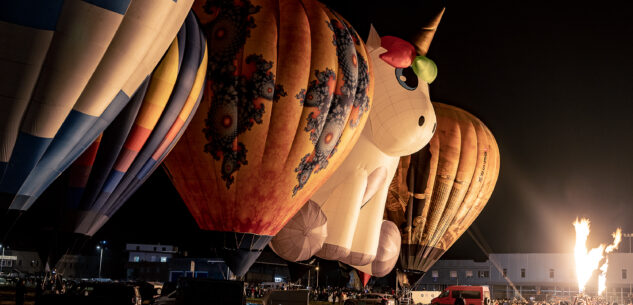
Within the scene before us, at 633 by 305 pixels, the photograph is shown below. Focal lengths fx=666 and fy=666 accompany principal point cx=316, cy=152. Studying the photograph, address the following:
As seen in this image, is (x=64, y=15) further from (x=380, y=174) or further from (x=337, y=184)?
(x=380, y=174)

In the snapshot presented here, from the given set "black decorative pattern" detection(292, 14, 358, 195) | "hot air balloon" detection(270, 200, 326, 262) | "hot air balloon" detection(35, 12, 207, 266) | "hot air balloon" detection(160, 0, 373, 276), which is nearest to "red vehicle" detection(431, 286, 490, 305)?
"hot air balloon" detection(270, 200, 326, 262)

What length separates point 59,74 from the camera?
392 inches

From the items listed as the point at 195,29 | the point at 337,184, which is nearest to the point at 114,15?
the point at 195,29

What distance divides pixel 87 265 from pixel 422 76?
46614mm

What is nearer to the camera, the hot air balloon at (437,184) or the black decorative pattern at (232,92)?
the black decorative pattern at (232,92)

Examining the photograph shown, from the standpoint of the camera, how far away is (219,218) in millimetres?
16703

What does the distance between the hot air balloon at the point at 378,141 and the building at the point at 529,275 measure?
3159 centimetres

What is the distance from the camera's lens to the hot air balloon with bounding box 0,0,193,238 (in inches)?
375

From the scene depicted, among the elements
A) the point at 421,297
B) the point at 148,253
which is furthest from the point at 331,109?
the point at 148,253

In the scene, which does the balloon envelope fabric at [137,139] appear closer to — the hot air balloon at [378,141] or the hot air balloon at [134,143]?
the hot air balloon at [134,143]

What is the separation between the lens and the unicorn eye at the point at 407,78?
69.7 feet

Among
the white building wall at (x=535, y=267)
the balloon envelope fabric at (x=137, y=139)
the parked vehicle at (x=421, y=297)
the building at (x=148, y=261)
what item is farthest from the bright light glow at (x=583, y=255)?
the building at (x=148, y=261)

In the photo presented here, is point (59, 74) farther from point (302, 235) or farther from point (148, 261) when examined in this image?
point (148, 261)

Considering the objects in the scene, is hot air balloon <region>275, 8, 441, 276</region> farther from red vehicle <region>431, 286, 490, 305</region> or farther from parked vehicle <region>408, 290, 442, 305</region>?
parked vehicle <region>408, 290, 442, 305</region>
